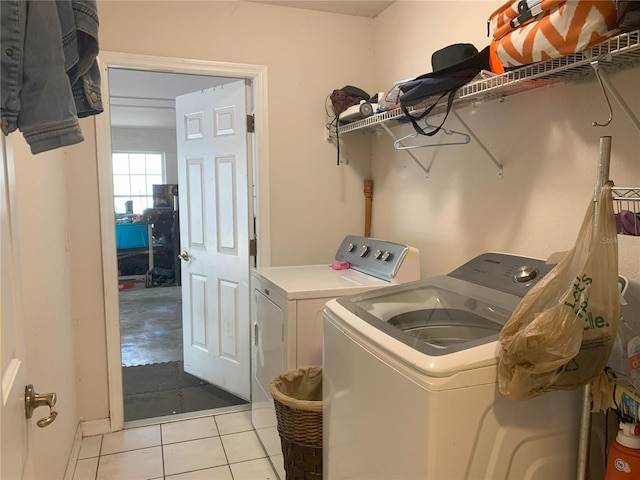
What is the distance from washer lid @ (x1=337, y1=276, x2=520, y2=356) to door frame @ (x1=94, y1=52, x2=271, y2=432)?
4.23ft

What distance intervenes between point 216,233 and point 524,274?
205cm

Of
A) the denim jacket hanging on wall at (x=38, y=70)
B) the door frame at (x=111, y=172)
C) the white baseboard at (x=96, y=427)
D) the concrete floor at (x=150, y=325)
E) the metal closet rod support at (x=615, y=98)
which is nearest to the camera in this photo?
the denim jacket hanging on wall at (x=38, y=70)

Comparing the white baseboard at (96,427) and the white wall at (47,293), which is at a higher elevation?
the white wall at (47,293)

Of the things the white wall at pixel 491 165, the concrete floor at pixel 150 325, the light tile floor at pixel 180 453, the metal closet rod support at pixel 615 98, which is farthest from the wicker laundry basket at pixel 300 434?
the concrete floor at pixel 150 325

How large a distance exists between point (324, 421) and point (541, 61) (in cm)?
131

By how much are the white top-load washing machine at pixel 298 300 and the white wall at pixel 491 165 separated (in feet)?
0.91

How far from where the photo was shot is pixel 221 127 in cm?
303

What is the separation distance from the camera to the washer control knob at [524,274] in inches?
62.3

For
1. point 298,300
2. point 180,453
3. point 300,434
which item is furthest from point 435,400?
point 180,453

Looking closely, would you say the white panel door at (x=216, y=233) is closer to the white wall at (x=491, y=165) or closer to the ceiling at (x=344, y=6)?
the ceiling at (x=344, y=6)

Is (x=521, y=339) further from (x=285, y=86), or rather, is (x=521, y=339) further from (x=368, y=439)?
(x=285, y=86)

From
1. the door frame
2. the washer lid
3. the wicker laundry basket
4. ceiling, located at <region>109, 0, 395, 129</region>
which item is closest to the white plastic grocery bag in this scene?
the washer lid

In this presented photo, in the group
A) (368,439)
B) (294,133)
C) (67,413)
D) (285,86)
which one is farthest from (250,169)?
(368,439)

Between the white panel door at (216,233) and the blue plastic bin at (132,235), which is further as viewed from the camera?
the blue plastic bin at (132,235)
